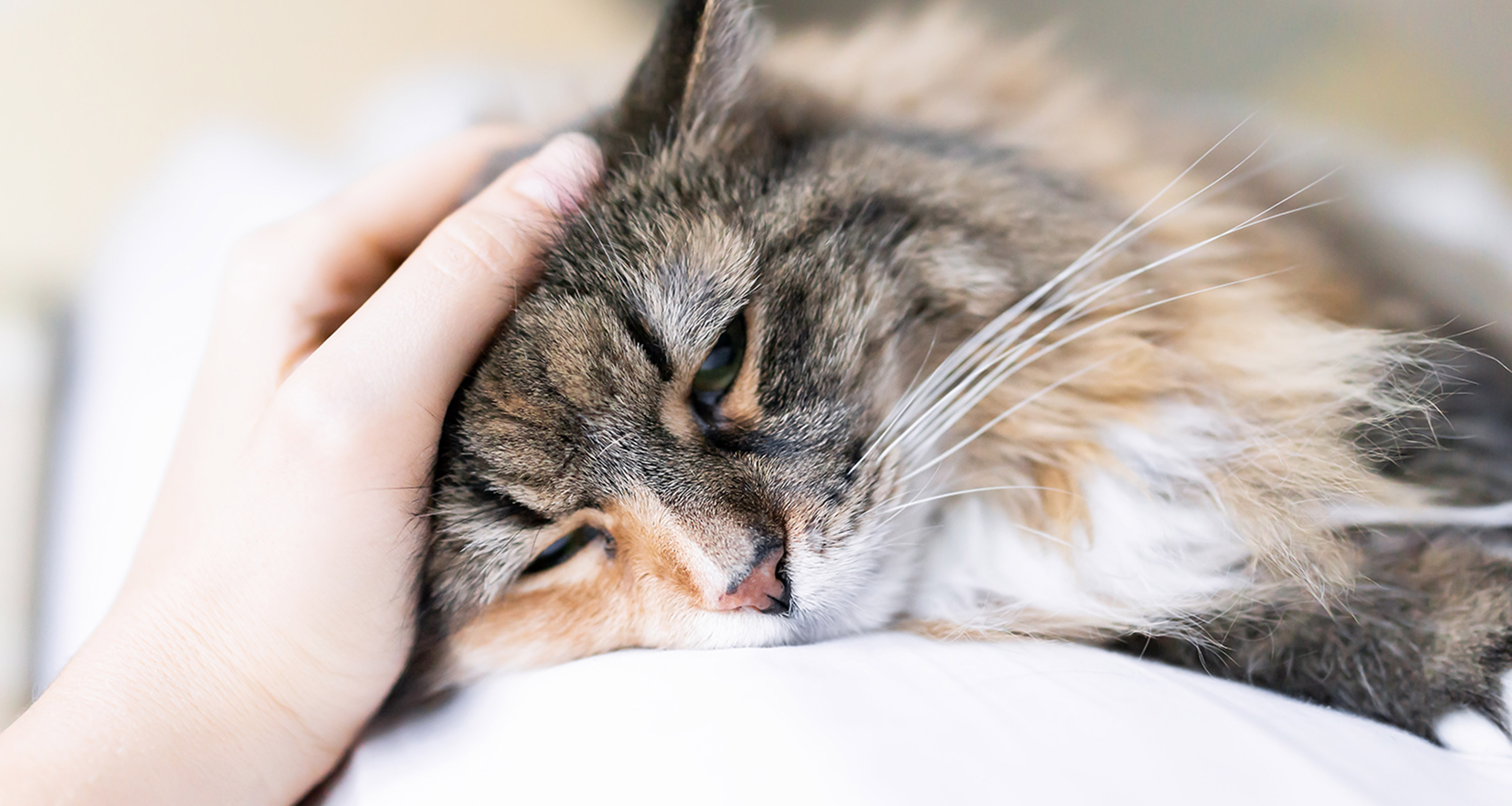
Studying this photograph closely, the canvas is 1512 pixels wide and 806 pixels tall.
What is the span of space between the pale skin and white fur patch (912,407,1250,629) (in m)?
0.67

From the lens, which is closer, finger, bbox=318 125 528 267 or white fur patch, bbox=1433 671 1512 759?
white fur patch, bbox=1433 671 1512 759

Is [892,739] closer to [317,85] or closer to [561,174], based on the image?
[561,174]

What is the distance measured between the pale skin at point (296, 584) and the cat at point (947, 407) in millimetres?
58

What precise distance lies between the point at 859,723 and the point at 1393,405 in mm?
882

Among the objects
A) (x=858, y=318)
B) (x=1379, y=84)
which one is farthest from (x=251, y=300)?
(x=1379, y=84)

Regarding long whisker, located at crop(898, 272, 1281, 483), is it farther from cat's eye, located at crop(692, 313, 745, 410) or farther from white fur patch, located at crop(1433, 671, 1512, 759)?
white fur patch, located at crop(1433, 671, 1512, 759)

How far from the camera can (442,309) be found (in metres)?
0.84

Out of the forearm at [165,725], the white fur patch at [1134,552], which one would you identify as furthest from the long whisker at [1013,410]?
the forearm at [165,725]

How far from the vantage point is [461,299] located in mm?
852

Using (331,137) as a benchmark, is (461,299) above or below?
below

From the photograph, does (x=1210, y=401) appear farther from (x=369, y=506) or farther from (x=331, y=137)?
(x=331, y=137)

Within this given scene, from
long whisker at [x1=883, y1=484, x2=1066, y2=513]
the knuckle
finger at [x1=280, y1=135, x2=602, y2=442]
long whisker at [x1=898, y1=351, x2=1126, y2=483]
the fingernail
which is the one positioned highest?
the fingernail

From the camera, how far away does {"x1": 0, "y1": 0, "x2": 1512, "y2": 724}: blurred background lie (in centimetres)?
90

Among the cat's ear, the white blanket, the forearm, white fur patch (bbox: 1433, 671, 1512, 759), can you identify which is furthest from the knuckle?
white fur patch (bbox: 1433, 671, 1512, 759)
